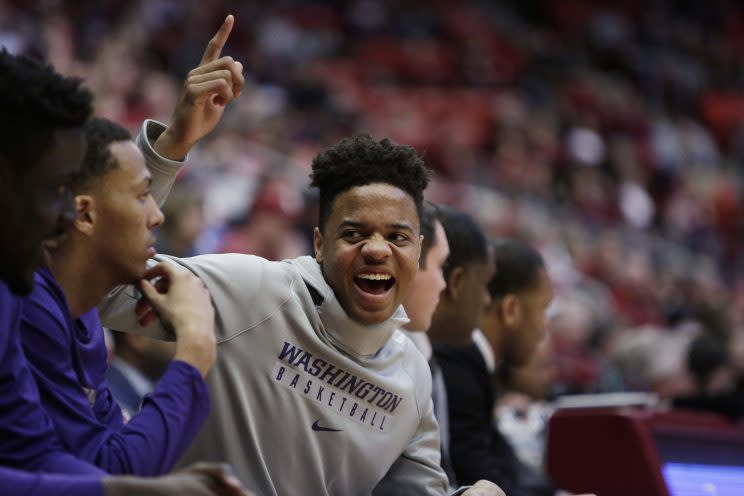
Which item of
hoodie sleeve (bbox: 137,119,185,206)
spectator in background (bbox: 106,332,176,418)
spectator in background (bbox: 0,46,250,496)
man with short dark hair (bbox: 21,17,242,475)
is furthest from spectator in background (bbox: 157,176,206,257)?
spectator in background (bbox: 0,46,250,496)

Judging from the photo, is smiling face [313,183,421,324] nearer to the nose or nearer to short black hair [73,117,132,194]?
the nose

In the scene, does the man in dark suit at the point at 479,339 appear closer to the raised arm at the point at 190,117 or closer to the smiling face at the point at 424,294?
Answer: the smiling face at the point at 424,294

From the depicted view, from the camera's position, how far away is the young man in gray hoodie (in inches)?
94.2

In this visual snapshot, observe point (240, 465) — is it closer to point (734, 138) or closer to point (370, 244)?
point (370, 244)

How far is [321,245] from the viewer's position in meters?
2.61

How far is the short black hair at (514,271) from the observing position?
3.99 metres

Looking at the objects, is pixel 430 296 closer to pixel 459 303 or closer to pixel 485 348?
pixel 459 303

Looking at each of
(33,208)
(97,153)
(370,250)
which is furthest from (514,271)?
(33,208)

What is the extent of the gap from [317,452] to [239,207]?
5.12 metres

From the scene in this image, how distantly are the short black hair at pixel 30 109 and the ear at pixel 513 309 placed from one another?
2.34 meters

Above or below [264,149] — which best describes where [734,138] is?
above

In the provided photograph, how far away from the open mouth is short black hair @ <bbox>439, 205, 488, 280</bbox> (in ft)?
3.35

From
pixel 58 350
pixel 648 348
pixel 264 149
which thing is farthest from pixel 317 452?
pixel 264 149

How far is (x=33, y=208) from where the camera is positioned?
1825mm
